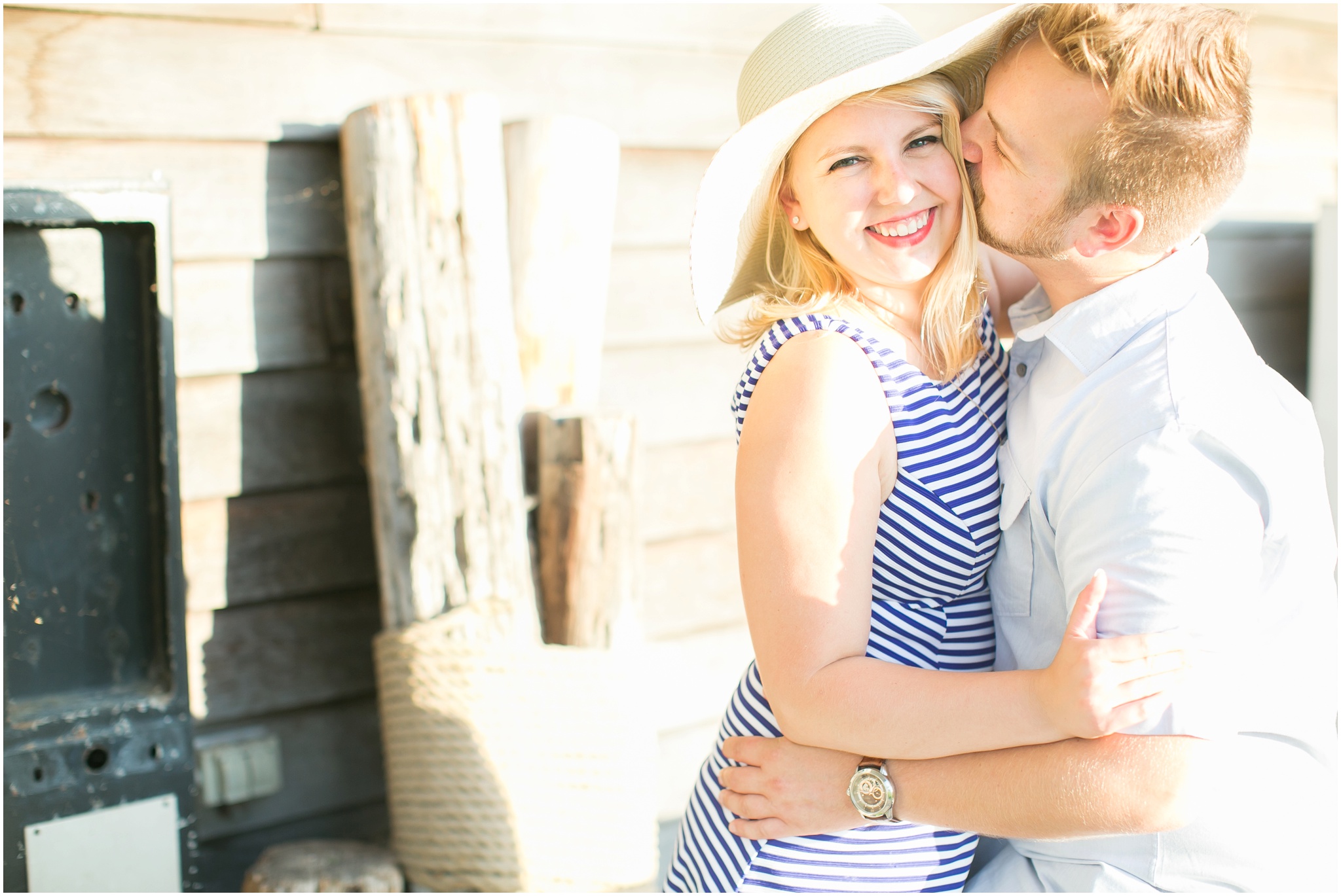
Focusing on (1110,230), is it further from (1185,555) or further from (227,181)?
(227,181)

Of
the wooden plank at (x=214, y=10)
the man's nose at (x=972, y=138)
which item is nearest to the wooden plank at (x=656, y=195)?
the wooden plank at (x=214, y=10)

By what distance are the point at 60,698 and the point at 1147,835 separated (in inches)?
62.5

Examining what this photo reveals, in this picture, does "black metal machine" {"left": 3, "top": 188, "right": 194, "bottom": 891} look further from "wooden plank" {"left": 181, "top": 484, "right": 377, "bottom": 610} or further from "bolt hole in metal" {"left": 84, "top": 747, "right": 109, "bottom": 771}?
"wooden plank" {"left": 181, "top": 484, "right": 377, "bottom": 610}

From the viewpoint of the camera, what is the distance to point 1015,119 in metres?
1.12

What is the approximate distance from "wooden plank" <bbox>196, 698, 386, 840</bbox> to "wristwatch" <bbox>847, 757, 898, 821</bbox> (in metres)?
1.38

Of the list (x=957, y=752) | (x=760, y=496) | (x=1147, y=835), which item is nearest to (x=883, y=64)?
(x=760, y=496)

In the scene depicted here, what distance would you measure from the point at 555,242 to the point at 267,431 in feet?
2.34

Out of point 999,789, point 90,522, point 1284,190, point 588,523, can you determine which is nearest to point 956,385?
point 999,789

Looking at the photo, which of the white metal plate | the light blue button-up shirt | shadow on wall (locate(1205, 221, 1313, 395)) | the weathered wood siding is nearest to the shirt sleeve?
the light blue button-up shirt

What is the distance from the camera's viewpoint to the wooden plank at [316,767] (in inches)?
79.5

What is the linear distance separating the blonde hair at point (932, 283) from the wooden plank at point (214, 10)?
1173 millimetres

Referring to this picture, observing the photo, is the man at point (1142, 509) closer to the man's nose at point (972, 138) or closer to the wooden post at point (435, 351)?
the man's nose at point (972, 138)

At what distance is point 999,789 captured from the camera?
1.03 meters

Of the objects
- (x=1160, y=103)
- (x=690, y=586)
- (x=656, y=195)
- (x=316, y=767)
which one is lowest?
(x=316, y=767)
